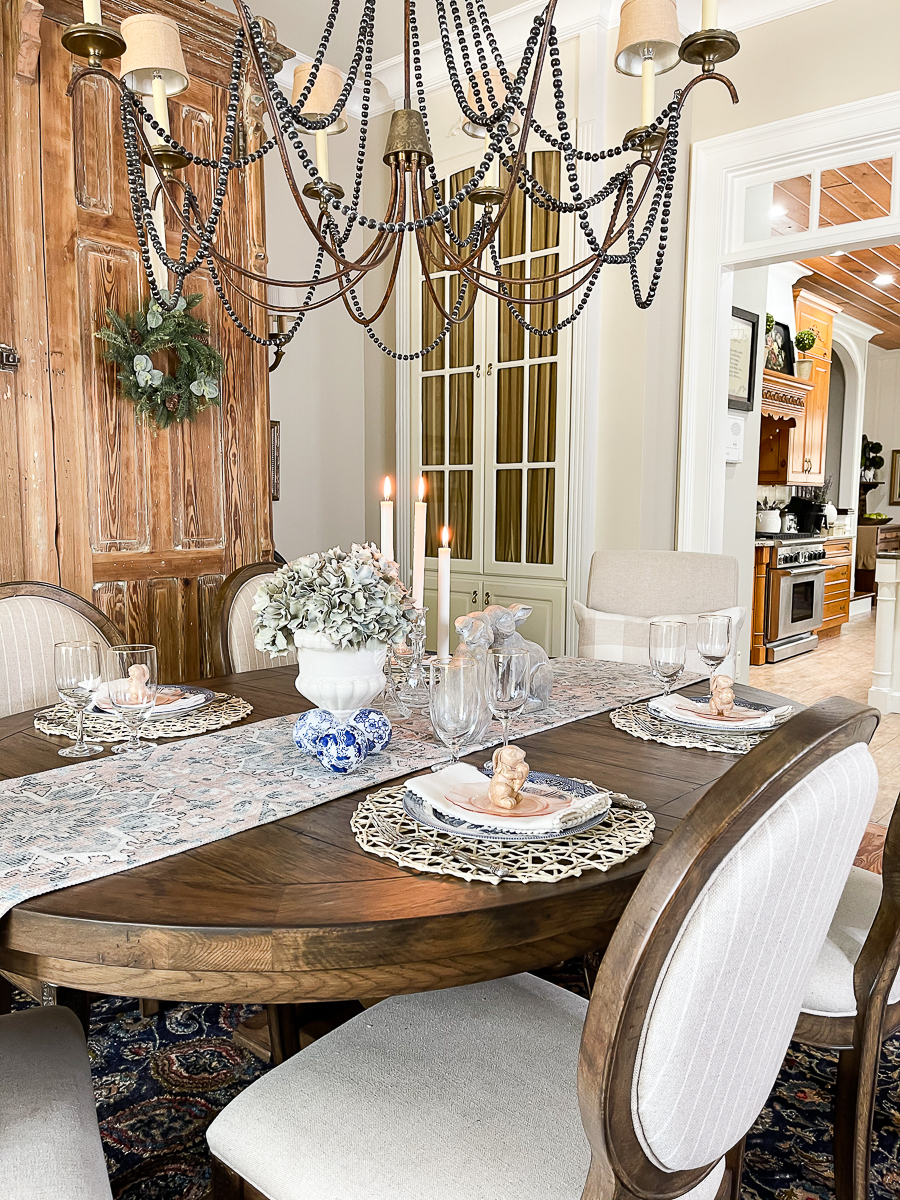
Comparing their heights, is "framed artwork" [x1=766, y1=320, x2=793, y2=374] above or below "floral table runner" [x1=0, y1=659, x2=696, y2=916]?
above

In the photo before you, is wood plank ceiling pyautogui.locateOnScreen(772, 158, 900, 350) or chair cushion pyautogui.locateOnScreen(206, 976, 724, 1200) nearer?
chair cushion pyautogui.locateOnScreen(206, 976, 724, 1200)

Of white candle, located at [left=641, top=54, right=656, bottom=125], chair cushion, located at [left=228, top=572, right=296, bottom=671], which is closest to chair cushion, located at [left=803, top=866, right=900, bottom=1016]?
white candle, located at [left=641, top=54, right=656, bottom=125]

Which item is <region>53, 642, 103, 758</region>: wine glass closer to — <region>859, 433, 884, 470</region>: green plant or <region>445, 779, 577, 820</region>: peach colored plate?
<region>445, 779, 577, 820</region>: peach colored plate

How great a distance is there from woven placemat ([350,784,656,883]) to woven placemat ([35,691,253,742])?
544 millimetres

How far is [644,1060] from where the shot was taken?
26.0 inches

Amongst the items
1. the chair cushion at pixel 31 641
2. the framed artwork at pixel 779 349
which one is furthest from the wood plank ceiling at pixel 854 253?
the chair cushion at pixel 31 641

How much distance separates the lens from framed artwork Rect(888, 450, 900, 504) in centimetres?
984

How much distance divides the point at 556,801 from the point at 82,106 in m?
2.81

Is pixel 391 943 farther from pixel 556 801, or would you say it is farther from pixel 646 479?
pixel 646 479

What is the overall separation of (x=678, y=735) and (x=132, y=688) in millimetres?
909

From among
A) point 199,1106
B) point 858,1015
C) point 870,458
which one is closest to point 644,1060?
point 858,1015

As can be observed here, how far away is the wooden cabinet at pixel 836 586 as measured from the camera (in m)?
7.45

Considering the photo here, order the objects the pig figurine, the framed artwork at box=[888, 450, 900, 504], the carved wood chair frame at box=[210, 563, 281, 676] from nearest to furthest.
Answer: the pig figurine
the carved wood chair frame at box=[210, 563, 281, 676]
the framed artwork at box=[888, 450, 900, 504]

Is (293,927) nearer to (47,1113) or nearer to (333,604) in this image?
(47,1113)
